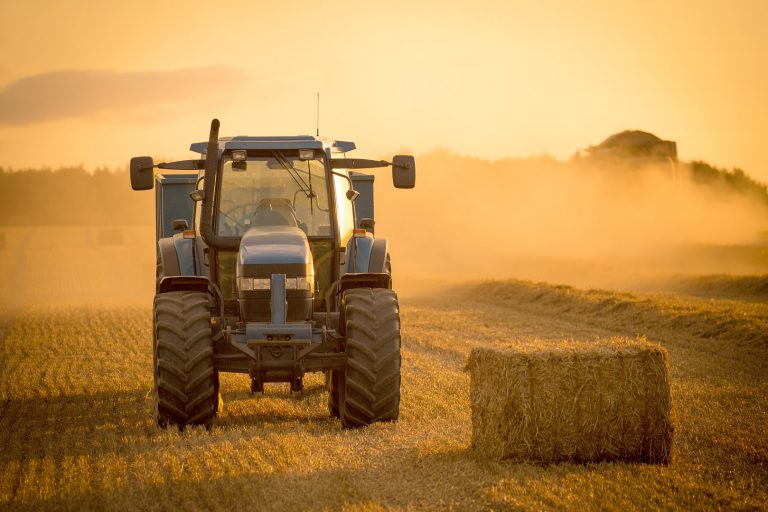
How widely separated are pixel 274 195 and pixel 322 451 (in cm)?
280

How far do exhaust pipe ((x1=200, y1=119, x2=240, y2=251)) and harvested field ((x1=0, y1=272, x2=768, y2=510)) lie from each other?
5.76 ft

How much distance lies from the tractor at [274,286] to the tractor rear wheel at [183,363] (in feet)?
0.04

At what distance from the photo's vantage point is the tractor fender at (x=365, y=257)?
32.9 ft

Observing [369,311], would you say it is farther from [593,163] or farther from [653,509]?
[593,163]

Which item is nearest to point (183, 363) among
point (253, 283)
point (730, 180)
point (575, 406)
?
point (253, 283)

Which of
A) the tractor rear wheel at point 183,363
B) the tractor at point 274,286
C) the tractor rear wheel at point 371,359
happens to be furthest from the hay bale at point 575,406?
the tractor rear wheel at point 183,363

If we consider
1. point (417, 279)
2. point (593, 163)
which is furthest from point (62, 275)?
point (593, 163)

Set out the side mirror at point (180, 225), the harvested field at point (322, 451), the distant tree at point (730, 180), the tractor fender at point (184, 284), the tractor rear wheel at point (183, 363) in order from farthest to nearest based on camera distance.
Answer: the distant tree at point (730, 180)
the side mirror at point (180, 225)
the tractor fender at point (184, 284)
the tractor rear wheel at point (183, 363)
the harvested field at point (322, 451)

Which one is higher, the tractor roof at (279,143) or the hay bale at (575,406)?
the tractor roof at (279,143)

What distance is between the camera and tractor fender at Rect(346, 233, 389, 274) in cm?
1002

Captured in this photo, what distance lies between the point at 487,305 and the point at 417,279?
48.8ft

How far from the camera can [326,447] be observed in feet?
28.4

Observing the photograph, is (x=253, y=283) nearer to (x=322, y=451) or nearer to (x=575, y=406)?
(x=322, y=451)

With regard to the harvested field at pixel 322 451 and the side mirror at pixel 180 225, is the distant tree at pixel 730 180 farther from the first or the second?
the side mirror at pixel 180 225
